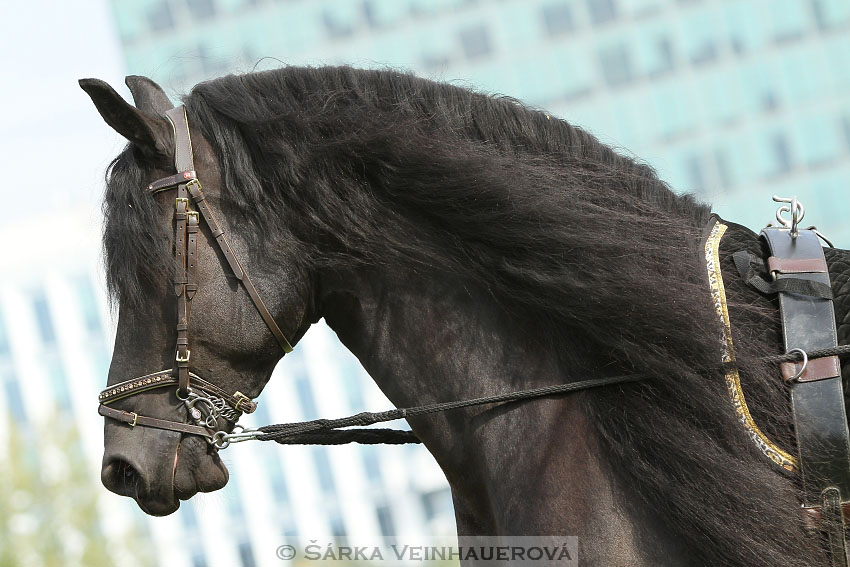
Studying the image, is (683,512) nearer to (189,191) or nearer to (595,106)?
(189,191)

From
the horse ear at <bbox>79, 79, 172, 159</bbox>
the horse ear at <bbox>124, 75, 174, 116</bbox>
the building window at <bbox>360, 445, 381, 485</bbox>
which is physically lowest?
the building window at <bbox>360, 445, 381, 485</bbox>

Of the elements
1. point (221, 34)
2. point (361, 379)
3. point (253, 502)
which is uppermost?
point (221, 34)

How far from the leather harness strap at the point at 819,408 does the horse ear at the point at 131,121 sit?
6.66ft

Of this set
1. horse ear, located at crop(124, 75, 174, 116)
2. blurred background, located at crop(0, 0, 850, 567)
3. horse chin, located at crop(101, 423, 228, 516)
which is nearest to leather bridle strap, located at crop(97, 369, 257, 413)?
horse chin, located at crop(101, 423, 228, 516)

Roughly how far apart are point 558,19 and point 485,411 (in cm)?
5741

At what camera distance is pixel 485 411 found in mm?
3238

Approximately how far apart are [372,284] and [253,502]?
52.4m

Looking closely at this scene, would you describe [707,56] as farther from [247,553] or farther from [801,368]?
[801,368]

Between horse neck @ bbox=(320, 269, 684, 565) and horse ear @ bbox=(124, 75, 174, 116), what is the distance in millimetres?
890

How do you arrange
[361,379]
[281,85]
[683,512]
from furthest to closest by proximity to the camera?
[361,379] < [281,85] < [683,512]

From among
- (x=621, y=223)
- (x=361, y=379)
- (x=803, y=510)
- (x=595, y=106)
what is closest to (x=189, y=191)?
(x=621, y=223)

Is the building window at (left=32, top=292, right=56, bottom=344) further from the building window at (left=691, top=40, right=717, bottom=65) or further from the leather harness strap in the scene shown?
the leather harness strap

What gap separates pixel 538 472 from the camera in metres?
3.10

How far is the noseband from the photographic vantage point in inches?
130
